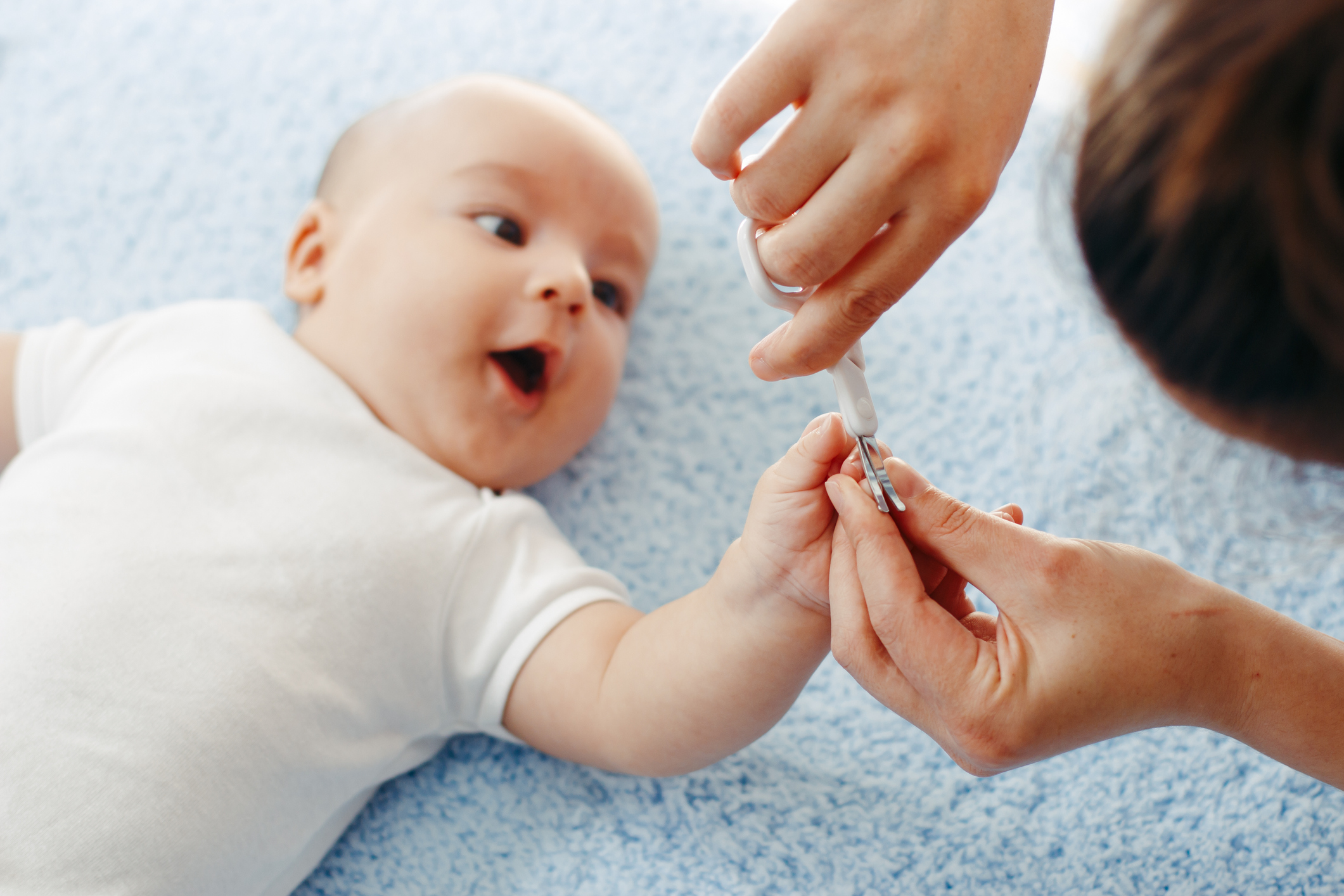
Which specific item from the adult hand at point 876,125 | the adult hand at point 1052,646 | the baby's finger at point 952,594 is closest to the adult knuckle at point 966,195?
the adult hand at point 876,125

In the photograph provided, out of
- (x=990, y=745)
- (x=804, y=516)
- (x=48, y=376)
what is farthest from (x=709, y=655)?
(x=48, y=376)

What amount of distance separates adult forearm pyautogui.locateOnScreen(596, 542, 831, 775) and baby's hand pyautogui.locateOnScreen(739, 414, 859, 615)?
0.9 inches

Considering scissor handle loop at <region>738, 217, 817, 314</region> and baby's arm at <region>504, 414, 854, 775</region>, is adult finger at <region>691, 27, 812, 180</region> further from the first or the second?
baby's arm at <region>504, 414, 854, 775</region>

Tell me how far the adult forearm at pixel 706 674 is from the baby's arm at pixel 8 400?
31.6 inches

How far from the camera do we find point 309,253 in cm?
123

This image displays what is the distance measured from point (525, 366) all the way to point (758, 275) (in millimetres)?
546

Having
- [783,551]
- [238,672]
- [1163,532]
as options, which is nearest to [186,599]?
[238,672]

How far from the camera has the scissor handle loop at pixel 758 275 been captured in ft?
2.17

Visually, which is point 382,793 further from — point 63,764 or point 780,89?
point 780,89

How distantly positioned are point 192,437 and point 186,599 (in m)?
0.20

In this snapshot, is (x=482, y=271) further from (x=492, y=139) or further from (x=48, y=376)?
(x=48, y=376)

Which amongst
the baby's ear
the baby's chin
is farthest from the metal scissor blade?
the baby's ear

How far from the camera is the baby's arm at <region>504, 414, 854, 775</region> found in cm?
77

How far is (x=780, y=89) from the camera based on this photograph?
1.95 ft
